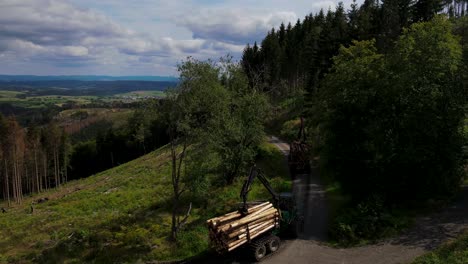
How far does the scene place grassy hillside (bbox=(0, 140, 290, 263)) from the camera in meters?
20.8

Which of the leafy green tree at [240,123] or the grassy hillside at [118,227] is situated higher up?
the leafy green tree at [240,123]

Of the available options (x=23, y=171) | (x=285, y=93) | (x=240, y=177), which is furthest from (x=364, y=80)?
(x=23, y=171)

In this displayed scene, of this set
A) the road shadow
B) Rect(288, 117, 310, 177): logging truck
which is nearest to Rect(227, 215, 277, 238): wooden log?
the road shadow

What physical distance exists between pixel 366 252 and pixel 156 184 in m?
26.3

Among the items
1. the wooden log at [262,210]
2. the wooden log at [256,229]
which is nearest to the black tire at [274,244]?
the wooden log at [256,229]

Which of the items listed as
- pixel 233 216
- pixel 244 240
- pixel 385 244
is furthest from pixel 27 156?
pixel 385 244

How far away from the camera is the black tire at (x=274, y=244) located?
1825 cm

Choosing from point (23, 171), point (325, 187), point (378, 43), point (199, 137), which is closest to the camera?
point (199, 137)

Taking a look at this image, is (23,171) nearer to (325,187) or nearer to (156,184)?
(156,184)

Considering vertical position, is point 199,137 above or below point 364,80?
below

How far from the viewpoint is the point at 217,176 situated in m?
32.1

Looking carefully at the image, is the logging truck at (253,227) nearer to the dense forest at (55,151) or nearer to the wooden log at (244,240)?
the wooden log at (244,240)

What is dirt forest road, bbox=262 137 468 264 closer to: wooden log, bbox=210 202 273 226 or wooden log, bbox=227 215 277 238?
wooden log, bbox=227 215 277 238

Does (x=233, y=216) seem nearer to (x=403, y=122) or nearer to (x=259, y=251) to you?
(x=259, y=251)
